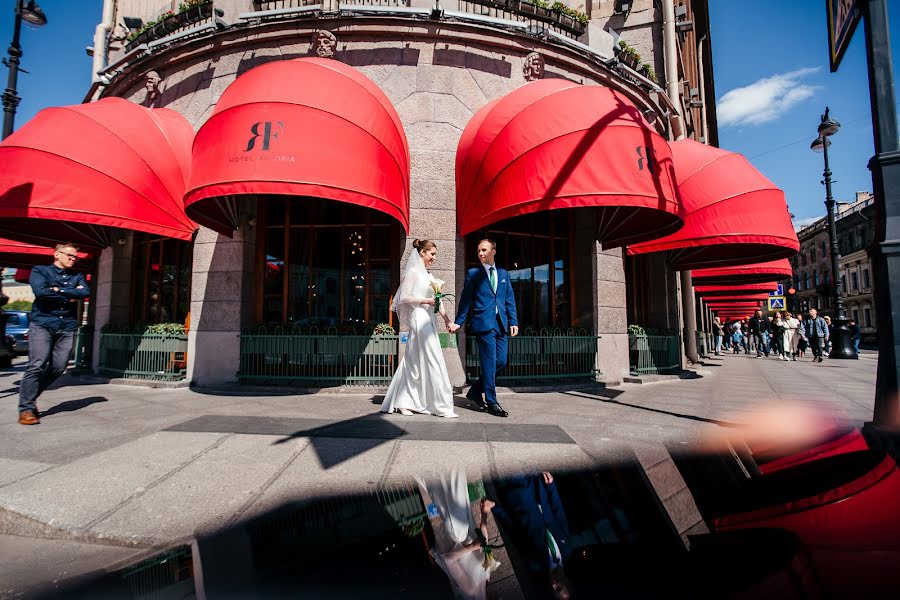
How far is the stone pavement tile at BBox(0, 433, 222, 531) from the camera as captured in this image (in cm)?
265

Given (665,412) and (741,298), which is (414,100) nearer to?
(665,412)

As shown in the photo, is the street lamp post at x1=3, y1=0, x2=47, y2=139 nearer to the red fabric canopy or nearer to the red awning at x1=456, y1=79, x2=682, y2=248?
the red awning at x1=456, y1=79, x2=682, y2=248

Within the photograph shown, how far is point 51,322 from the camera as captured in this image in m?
5.26

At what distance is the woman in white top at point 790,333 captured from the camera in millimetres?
17125

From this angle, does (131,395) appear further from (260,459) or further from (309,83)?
(309,83)

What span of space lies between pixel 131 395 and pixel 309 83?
5909mm

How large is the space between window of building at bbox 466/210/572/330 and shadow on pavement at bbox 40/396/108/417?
22.8ft

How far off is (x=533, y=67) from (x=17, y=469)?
9823 millimetres

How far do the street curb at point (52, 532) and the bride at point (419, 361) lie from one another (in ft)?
11.0

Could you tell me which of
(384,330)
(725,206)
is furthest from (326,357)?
(725,206)

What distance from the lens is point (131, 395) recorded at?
23.6 ft

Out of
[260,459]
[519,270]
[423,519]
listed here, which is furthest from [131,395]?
[519,270]

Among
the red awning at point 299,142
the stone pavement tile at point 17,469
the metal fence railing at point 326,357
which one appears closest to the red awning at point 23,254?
the metal fence railing at point 326,357

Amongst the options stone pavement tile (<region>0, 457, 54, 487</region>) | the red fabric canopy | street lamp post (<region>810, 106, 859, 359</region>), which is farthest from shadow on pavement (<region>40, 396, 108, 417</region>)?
the red fabric canopy
